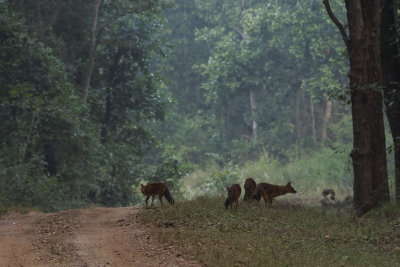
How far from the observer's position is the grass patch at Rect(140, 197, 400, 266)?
7539 millimetres

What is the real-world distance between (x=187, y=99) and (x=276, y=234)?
40.6 m

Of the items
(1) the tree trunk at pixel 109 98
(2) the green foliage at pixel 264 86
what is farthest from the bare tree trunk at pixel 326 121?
(1) the tree trunk at pixel 109 98

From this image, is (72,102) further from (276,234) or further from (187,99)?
(187,99)

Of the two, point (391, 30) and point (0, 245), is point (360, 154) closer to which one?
point (391, 30)

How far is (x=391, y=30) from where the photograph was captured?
13414mm

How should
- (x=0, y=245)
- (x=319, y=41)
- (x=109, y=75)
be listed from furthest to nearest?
(x=319, y=41) → (x=109, y=75) → (x=0, y=245)

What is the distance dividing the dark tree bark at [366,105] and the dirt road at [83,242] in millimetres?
4758

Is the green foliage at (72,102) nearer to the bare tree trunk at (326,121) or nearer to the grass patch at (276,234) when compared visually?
the grass patch at (276,234)

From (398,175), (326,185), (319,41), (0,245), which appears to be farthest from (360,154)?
(319,41)

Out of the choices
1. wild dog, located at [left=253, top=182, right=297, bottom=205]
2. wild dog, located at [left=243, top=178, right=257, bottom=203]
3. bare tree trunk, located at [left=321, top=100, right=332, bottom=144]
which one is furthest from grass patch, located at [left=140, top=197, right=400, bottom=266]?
bare tree trunk, located at [left=321, top=100, right=332, bottom=144]

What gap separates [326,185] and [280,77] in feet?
39.3

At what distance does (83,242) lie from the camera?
28.8ft

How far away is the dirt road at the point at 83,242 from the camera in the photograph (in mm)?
7586

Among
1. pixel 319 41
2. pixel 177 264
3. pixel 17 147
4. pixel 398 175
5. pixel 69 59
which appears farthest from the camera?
pixel 319 41
